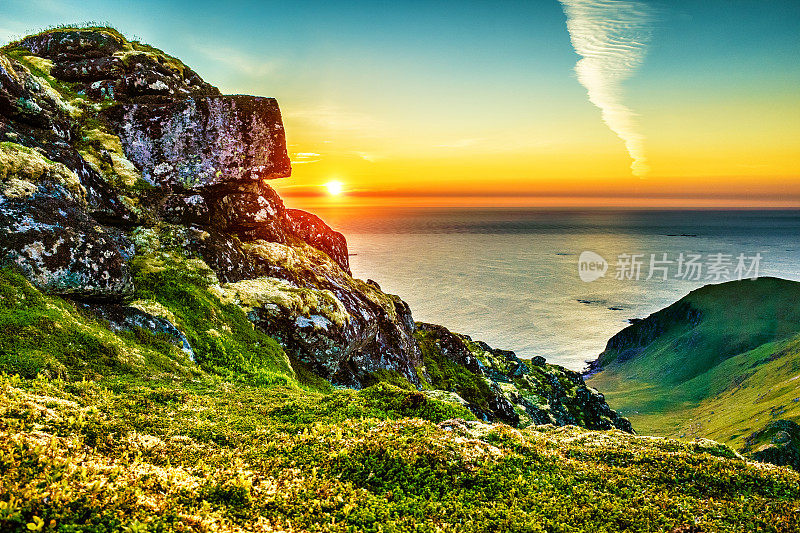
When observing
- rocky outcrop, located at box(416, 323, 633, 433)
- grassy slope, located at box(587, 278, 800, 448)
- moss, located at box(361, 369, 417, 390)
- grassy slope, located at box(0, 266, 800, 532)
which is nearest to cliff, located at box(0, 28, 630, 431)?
moss, located at box(361, 369, 417, 390)

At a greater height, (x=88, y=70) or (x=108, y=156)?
(x=88, y=70)

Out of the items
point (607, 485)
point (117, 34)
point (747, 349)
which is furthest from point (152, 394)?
point (747, 349)

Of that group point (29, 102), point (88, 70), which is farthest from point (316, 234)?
point (29, 102)

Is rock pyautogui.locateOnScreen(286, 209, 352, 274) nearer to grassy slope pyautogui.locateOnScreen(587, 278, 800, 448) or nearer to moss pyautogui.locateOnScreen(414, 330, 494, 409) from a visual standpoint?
moss pyautogui.locateOnScreen(414, 330, 494, 409)

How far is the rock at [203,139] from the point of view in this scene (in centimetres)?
3500

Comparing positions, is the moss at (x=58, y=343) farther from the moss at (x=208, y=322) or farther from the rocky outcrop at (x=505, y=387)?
the rocky outcrop at (x=505, y=387)

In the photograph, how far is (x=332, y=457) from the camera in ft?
37.1

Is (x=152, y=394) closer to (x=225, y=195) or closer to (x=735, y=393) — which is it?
(x=225, y=195)

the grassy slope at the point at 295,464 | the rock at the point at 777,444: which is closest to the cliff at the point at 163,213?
the grassy slope at the point at 295,464

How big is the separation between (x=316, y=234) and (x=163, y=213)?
1989cm

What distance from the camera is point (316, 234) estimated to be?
51969 millimetres

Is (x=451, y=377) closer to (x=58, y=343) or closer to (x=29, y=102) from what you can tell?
(x=58, y=343)

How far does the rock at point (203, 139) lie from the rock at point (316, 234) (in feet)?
32.3

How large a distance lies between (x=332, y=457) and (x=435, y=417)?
5313mm
